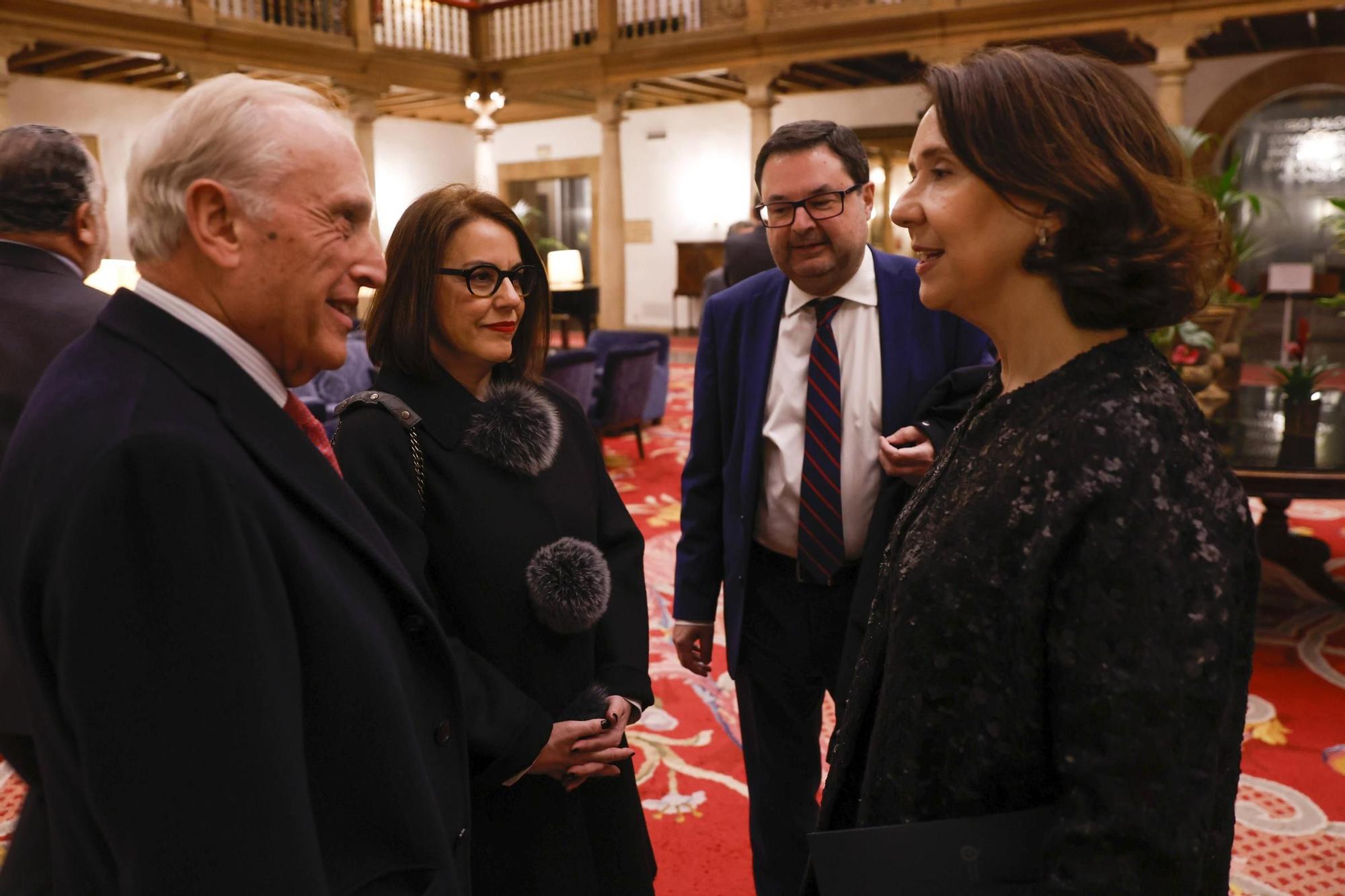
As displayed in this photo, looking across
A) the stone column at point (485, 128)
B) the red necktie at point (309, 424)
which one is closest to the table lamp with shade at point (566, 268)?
the stone column at point (485, 128)

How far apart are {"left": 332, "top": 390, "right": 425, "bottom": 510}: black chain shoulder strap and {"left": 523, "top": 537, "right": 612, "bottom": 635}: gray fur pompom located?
8.4 inches

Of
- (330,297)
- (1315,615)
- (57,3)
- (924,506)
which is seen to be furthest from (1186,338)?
(57,3)

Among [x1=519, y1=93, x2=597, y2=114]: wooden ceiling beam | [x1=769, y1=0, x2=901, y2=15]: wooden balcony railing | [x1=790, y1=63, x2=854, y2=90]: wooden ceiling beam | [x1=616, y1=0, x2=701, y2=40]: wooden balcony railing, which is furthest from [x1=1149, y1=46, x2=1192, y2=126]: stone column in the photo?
[x1=519, y1=93, x2=597, y2=114]: wooden ceiling beam

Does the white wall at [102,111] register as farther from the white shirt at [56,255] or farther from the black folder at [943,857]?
the black folder at [943,857]

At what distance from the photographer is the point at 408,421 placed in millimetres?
1553

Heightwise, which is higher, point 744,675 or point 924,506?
point 924,506

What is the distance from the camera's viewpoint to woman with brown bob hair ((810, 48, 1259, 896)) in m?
0.90

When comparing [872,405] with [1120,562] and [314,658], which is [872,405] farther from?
[314,658]

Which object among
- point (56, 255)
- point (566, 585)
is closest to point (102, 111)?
point (56, 255)

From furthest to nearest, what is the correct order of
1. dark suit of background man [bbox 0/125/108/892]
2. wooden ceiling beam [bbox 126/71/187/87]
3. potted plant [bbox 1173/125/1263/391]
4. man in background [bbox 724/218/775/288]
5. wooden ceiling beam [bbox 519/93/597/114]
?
wooden ceiling beam [bbox 519/93/597/114] < wooden ceiling beam [bbox 126/71/187/87] < man in background [bbox 724/218/775/288] < potted plant [bbox 1173/125/1263/391] < dark suit of background man [bbox 0/125/108/892]

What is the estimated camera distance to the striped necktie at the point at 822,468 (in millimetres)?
1935

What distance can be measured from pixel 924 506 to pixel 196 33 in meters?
12.5

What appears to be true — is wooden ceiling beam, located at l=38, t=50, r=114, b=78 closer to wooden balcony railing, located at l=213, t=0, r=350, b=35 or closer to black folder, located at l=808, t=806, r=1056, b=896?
wooden balcony railing, located at l=213, t=0, r=350, b=35

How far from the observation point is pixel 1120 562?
0.91m
